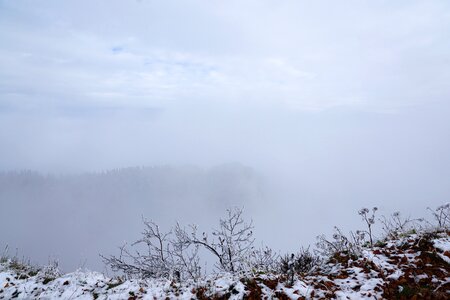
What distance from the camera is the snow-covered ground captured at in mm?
6223

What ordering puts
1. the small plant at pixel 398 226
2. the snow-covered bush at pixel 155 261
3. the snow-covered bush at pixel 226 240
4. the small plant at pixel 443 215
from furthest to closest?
the snow-covered bush at pixel 226 240 < the snow-covered bush at pixel 155 261 < the small plant at pixel 443 215 < the small plant at pixel 398 226

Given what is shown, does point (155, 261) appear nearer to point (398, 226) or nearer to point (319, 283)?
point (319, 283)

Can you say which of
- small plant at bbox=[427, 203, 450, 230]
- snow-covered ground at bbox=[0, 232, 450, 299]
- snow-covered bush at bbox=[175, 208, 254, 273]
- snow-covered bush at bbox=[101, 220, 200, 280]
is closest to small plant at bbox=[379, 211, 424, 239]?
small plant at bbox=[427, 203, 450, 230]

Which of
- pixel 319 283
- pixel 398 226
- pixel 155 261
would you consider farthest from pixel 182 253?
pixel 398 226

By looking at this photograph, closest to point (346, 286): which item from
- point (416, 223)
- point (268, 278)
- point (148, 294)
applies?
point (268, 278)

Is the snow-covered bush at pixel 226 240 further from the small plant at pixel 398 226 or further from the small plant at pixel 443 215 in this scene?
the small plant at pixel 443 215

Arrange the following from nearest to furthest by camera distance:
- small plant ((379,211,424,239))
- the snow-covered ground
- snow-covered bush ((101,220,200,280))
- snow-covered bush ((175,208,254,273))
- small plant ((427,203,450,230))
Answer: the snow-covered ground
small plant ((379,211,424,239))
small plant ((427,203,450,230))
snow-covered bush ((101,220,200,280))
snow-covered bush ((175,208,254,273))

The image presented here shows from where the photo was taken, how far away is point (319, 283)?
6781mm

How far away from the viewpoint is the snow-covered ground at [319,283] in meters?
6.22

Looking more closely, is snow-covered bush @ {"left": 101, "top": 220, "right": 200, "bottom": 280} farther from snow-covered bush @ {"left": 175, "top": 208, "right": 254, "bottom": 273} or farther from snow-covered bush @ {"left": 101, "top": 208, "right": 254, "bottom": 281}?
snow-covered bush @ {"left": 175, "top": 208, "right": 254, "bottom": 273}

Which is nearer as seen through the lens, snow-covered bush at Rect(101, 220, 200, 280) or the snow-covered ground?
the snow-covered ground

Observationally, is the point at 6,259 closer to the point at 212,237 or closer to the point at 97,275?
the point at 97,275

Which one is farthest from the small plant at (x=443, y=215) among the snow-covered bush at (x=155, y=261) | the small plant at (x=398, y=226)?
the snow-covered bush at (x=155, y=261)

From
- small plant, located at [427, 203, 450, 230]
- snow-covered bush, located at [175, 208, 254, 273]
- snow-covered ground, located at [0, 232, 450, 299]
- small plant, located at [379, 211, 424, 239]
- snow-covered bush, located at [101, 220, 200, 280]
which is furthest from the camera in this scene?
snow-covered bush, located at [175, 208, 254, 273]
